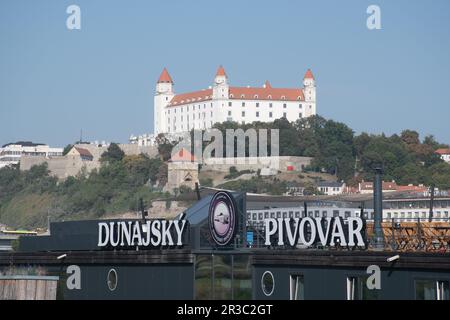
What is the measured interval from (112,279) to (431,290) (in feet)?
46.1

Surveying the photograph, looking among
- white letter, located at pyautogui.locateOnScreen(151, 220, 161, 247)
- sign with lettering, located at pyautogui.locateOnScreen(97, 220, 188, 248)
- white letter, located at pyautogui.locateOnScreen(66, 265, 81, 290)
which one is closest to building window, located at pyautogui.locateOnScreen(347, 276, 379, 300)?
sign with lettering, located at pyautogui.locateOnScreen(97, 220, 188, 248)

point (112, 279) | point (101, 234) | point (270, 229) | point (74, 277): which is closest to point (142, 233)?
point (112, 279)

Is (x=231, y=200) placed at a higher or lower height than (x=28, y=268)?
higher

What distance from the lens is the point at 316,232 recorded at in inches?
1521

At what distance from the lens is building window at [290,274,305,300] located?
37250 millimetres

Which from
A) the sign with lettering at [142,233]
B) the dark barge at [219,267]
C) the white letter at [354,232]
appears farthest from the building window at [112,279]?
the white letter at [354,232]

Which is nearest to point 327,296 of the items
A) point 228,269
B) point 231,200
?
point 228,269

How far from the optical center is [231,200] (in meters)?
41.7

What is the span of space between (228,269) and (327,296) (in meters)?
4.26

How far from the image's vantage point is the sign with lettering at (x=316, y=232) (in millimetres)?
37500

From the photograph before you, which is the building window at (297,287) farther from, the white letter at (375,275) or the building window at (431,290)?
the building window at (431,290)
